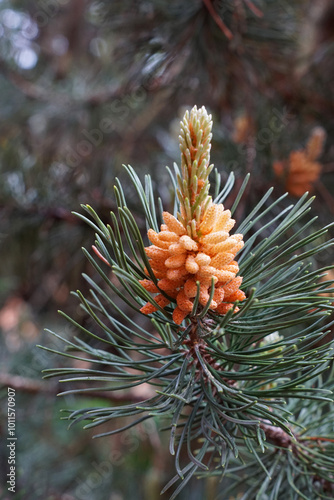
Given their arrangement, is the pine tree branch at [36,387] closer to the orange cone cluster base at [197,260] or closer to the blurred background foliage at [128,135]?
the blurred background foliage at [128,135]

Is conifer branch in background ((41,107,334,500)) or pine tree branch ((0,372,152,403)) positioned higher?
conifer branch in background ((41,107,334,500))

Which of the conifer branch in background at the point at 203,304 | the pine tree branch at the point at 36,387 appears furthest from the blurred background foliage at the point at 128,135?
the conifer branch in background at the point at 203,304

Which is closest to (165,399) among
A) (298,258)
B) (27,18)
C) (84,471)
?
(298,258)

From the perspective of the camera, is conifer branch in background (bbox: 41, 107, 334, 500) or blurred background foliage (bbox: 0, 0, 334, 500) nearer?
conifer branch in background (bbox: 41, 107, 334, 500)

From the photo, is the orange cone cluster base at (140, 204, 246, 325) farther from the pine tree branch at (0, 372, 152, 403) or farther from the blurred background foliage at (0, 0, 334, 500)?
the pine tree branch at (0, 372, 152, 403)

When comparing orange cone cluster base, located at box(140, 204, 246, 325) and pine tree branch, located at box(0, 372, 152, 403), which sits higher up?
orange cone cluster base, located at box(140, 204, 246, 325)

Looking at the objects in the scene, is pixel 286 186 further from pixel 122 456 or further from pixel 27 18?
pixel 27 18

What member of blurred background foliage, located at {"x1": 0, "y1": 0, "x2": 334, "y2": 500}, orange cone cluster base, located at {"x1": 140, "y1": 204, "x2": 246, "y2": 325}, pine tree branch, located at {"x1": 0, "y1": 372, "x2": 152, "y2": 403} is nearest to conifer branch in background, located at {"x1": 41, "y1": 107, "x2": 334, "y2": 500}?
orange cone cluster base, located at {"x1": 140, "y1": 204, "x2": 246, "y2": 325}

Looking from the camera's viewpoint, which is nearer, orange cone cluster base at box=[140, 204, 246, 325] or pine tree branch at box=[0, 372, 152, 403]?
orange cone cluster base at box=[140, 204, 246, 325]
